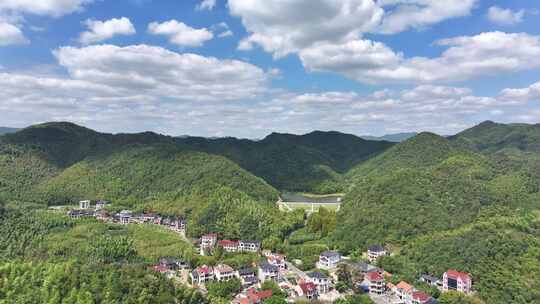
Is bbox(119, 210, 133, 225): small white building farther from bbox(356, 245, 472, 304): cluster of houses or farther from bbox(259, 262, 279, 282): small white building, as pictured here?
bbox(356, 245, 472, 304): cluster of houses

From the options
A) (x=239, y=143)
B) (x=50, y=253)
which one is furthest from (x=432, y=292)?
(x=239, y=143)

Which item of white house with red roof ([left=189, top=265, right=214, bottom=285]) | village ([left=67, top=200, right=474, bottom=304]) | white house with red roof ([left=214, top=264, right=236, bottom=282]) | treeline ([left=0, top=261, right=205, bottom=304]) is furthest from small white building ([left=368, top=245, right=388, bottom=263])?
treeline ([left=0, top=261, right=205, bottom=304])

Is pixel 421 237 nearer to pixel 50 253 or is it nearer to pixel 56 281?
pixel 56 281

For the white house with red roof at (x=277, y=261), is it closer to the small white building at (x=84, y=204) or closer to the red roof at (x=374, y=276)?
the red roof at (x=374, y=276)

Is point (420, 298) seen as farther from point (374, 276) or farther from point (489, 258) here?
point (489, 258)

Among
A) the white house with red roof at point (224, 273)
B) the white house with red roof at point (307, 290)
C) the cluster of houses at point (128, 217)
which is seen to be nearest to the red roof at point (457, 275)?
the white house with red roof at point (307, 290)
